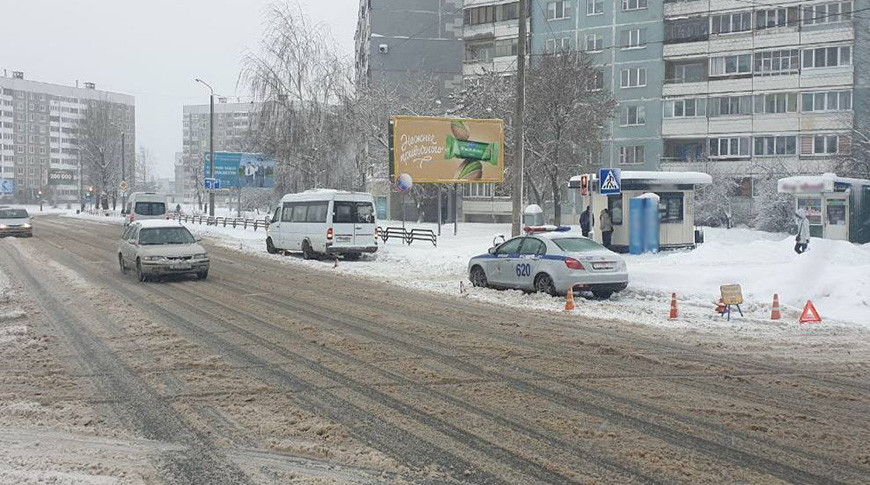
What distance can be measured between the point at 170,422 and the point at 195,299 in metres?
9.02

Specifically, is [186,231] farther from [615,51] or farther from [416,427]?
[615,51]

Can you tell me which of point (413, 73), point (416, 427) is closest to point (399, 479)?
point (416, 427)

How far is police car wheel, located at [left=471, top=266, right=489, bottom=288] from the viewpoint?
1759 centimetres

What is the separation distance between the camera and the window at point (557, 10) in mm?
59500

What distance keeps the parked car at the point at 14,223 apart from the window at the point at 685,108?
4275 cm

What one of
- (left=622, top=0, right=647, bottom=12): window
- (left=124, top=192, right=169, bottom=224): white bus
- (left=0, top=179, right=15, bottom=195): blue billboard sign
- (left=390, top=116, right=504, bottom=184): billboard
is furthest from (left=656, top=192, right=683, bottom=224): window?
(left=0, top=179, right=15, bottom=195): blue billboard sign

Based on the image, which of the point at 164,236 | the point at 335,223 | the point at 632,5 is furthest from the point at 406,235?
the point at 632,5

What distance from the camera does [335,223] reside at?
2538 cm

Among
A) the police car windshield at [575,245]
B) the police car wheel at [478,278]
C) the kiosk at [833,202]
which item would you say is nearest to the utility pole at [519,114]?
the police car wheel at [478,278]

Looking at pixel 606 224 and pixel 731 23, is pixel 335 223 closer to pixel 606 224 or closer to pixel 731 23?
pixel 606 224

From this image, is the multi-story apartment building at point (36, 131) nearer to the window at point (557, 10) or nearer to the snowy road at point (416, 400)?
the window at point (557, 10)

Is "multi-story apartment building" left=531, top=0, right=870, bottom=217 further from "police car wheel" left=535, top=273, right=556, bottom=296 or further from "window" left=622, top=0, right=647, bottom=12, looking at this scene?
"police car wheel" left=535, top=273, right=556, bottom=296

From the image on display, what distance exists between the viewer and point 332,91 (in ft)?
154

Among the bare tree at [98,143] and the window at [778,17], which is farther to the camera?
the bare tree at [98,143]
